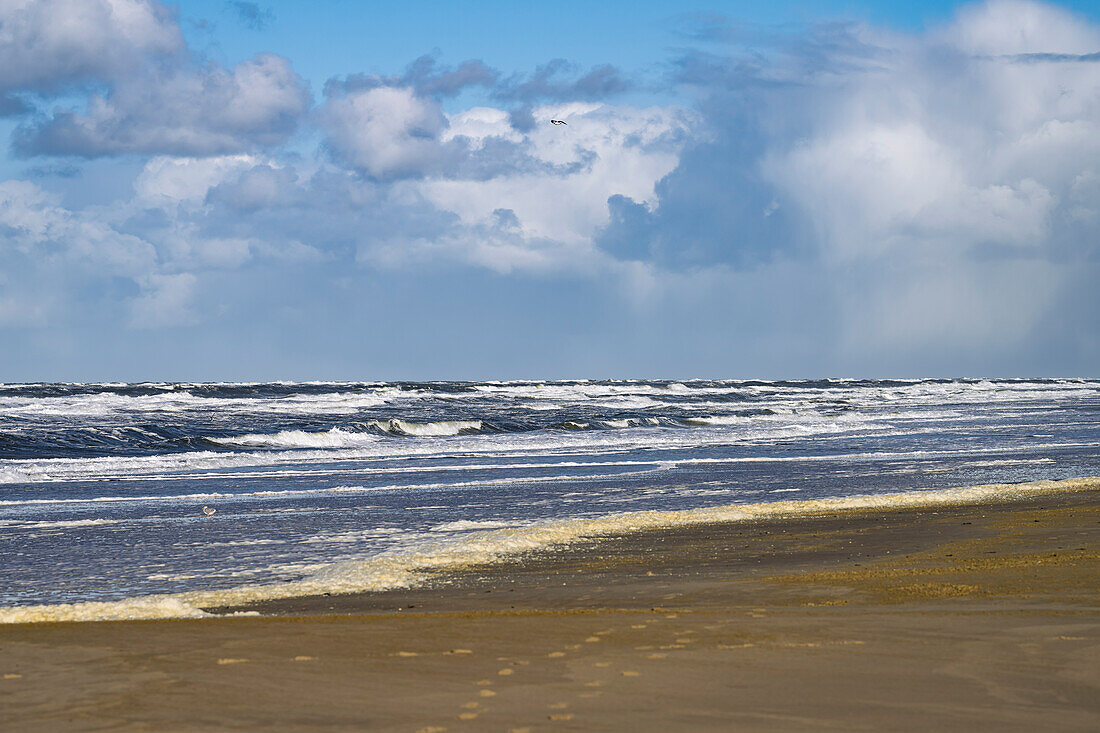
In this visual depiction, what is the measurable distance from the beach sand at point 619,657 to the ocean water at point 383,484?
175cm

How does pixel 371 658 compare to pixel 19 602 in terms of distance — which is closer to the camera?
pixel 371 658

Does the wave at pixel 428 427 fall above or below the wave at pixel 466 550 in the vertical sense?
above

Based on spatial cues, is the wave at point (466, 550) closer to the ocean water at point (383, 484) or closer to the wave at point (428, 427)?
the ocean water at point (383, 484)

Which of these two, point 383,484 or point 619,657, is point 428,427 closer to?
point 383,484

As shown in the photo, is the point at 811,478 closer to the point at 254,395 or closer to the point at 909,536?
the point at 909,536

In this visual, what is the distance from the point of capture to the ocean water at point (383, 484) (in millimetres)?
10109

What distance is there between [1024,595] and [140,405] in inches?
2184

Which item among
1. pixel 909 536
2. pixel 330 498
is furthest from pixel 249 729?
pixel 330 498

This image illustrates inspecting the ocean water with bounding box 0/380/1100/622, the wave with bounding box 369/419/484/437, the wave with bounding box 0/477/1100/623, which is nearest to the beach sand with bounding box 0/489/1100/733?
the wave with bounding box 0/477/1100/623

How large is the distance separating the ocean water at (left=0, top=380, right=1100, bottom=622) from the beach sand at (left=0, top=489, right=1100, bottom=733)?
5.74 ft

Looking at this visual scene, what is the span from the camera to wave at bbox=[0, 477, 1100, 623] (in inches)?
318

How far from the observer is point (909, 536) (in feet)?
37.5

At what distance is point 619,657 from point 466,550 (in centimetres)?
541

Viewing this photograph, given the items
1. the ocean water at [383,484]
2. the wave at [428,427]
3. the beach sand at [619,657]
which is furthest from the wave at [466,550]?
the wave at [428,427]
